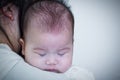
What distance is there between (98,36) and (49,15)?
1.18 feet

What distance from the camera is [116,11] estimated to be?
1271 mm

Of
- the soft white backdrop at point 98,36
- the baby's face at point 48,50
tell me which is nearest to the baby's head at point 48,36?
Result: the baby's face at point 48,50

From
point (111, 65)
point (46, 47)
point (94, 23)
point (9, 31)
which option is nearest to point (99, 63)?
point (111, 65)

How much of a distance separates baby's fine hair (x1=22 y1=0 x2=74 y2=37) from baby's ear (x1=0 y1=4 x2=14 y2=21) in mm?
53

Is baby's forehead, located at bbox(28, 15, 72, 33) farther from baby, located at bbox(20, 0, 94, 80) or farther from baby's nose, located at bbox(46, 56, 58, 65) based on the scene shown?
baby's nose, located at bbox(46, 56, 58, 65)

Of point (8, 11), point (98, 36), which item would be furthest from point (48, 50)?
point (98, 36)

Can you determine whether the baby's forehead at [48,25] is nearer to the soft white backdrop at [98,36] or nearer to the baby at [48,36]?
the baby at [48,36]

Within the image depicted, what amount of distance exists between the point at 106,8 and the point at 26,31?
455mm

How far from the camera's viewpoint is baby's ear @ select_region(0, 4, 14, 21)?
1044mm

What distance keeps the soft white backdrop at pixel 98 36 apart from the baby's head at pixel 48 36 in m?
0.22

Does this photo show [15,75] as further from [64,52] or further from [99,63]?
[99,63]

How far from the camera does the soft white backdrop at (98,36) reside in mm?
1217

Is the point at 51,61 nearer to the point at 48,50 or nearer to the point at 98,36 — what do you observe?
the point at 48,50

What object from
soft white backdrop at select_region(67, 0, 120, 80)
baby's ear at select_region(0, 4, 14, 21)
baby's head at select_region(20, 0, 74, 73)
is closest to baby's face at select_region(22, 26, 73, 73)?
baby's head at select_region(20, 0, 74, 73)
